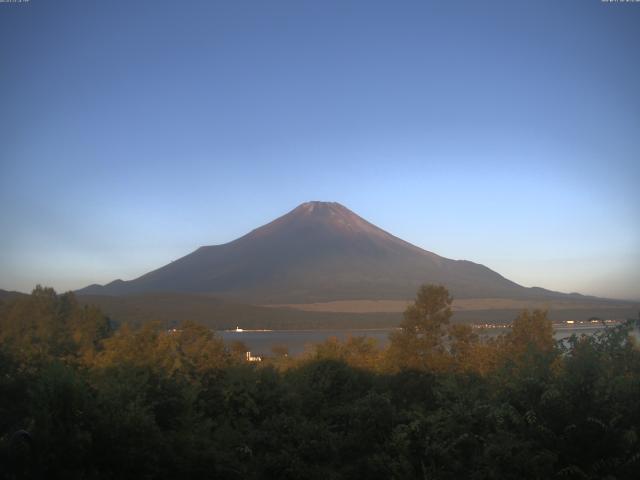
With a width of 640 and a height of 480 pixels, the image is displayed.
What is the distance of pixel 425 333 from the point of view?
69.2 ft

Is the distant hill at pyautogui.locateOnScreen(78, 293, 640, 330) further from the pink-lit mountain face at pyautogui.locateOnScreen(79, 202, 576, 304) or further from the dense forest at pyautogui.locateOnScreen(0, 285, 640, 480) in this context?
the dense forest at pyautogui.locateOnScreen(0, 285, 640, 480)

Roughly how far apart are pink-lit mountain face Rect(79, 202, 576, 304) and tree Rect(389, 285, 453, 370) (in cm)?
7221

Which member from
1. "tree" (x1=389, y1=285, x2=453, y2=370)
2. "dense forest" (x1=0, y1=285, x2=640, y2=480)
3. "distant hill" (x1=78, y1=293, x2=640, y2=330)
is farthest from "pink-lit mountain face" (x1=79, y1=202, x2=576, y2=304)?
"dense forest" (x1=0, y1=285, x2=640, y2=480)

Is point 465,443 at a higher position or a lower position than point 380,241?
lower

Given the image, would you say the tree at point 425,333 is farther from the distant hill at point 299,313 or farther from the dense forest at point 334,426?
the distant hill at point 299,313

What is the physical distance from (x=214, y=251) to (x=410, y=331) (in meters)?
125

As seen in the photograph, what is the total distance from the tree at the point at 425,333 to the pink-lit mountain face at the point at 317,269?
237 ft

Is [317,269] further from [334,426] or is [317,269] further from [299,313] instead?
[334,426]

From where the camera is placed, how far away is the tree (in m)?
19.9

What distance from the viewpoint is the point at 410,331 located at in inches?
829

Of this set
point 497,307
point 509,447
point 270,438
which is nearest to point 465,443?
point 509,447

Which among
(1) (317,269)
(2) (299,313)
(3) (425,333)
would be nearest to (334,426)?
(3) (425,333)

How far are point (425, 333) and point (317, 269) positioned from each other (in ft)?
309

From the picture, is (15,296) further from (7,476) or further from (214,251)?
(214,251)
